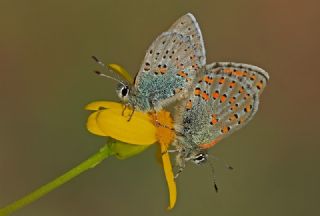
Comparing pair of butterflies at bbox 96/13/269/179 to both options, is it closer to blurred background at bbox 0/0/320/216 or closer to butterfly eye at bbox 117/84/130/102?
butterfly eye at bbox 117/84/130/102

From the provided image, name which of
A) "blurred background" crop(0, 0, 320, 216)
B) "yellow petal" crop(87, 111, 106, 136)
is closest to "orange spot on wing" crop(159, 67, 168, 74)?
"yellow petal" crop(87, 111, 106, 136)

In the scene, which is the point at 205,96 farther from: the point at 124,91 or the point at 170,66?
the point at 124,91

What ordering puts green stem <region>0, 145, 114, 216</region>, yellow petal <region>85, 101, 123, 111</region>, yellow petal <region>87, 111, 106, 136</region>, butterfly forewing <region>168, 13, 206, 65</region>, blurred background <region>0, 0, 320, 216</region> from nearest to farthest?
green stem <region>0, 145, 114, 216</region>
yellow petal <region>87, 111, 106, 136</region>
yellow petal <region>85, 101, 123, 111</region>
butterfly forewing <region>168, 13, 206, 65</region>
blurred background <region>0, 0, 320, 216</region>

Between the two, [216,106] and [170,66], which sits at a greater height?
[170,66]

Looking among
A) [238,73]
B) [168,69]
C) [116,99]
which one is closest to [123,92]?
[168,69]

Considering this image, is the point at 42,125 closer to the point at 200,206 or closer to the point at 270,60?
the point at 200,206
